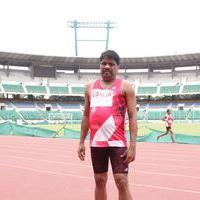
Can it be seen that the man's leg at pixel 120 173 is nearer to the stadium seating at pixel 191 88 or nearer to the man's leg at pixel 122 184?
the man's leg at pixel 122 184

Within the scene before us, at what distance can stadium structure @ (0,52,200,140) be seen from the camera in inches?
2009

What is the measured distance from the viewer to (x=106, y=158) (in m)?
3.93

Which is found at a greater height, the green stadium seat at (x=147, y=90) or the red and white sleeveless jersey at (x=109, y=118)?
the green stadium seat at (x=147, y=90)

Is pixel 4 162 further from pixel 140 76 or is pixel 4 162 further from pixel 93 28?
pixel 93 28

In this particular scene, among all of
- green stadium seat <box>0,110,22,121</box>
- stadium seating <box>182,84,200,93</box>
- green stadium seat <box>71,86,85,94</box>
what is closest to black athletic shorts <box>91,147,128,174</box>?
green stadium seat <box>0,110,22,121</box>

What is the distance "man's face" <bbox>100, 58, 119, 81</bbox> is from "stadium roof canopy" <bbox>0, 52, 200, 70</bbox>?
4938 cm

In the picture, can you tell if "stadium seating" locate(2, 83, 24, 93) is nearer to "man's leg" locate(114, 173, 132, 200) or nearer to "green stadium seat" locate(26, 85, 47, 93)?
"green stadium seat" locate(26, 85, 47, 93)

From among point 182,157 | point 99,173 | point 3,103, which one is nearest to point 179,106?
point 3,103

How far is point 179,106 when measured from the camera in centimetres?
5009

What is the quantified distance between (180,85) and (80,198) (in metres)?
48.5

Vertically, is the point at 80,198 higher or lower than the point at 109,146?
lower

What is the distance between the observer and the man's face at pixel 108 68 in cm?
389

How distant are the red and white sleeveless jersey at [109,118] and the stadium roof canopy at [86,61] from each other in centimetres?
4951

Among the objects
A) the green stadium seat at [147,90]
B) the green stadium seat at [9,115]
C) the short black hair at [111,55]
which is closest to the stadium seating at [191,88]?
the green stadium seat at [147,90]
